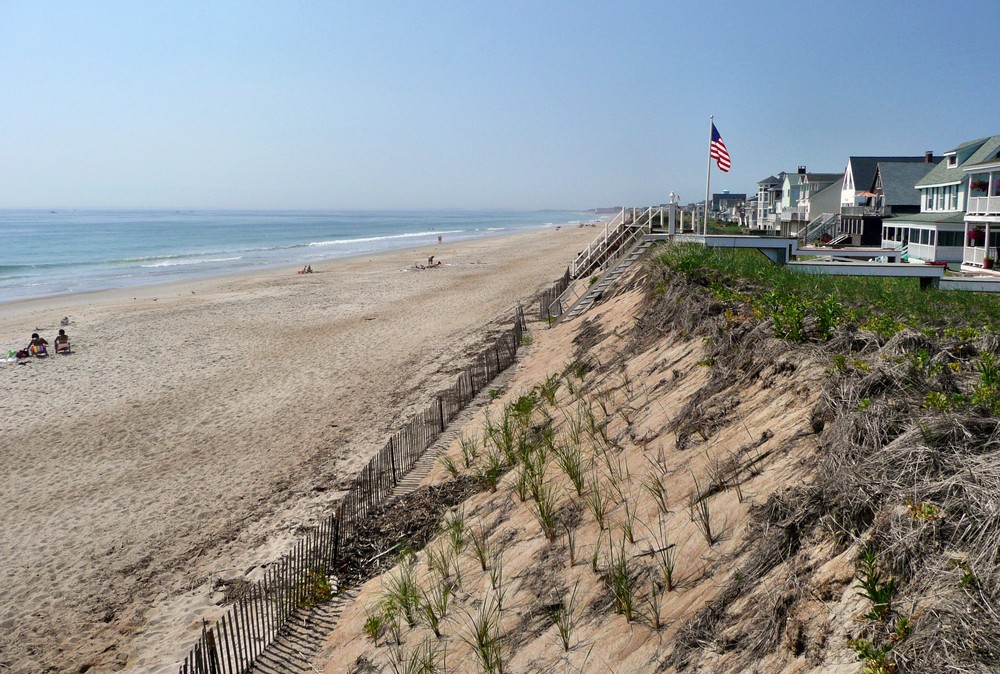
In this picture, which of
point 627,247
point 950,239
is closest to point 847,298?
point 627,247

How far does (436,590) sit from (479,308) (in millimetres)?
24380

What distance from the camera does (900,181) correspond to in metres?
47.1

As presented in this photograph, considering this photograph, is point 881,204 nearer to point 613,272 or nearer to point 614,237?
point 614,237

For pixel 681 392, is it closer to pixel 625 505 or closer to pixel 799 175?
pixel 625 505

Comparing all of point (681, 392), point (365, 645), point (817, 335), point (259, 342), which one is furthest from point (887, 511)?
point (259, 342)

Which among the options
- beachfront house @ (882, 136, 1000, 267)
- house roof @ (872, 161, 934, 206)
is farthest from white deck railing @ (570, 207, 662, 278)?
house roof @ (872, 161, 934, 206)

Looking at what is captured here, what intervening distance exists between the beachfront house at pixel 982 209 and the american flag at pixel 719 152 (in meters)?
17.8

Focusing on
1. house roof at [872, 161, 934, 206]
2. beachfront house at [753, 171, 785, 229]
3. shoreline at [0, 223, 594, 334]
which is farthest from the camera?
beachfront house at [753, 171, 785, 229]

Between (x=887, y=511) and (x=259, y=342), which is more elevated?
(x=887, y=511)

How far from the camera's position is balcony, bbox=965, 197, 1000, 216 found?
29891mm

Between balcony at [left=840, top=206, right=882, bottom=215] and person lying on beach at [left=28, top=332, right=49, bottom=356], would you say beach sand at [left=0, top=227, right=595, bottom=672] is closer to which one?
person lying on beach at [left=28, top=332, right=49, bottom=356]

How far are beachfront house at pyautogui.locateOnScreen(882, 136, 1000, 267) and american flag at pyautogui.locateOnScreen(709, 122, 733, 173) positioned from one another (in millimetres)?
18031

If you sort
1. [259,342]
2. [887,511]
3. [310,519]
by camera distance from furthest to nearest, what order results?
[259,342] → [310,519] → [887,511]

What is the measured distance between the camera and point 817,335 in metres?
7.75
